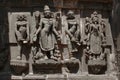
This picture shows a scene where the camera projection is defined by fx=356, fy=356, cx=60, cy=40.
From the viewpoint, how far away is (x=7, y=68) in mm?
7332

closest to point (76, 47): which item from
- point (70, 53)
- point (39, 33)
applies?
point (70, 53)

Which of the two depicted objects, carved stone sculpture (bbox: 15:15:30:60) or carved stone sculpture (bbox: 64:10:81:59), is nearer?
carved stone sculpture (bbox: 15:15:30:60)

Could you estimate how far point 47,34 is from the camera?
24.5ft

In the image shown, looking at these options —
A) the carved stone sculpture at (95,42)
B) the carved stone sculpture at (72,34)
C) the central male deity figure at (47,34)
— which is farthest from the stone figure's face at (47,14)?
the carved stone sculpture at (95,42)

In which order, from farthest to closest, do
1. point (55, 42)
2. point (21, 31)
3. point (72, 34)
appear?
point (72, 34) → point (55, 42) → point (21, 31)

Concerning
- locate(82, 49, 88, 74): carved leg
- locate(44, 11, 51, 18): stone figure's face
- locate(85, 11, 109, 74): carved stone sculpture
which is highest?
locate(44, 11, 51, 18): stone figure's face

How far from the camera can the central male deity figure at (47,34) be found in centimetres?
739

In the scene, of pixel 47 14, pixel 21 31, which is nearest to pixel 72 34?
pixel 47 14

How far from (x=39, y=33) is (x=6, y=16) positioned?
31.1 inches

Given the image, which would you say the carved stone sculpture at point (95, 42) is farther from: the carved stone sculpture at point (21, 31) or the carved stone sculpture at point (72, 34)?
the carved stone sculpture at point (21, 31)

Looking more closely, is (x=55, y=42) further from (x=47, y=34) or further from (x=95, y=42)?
(x=95, y=42)

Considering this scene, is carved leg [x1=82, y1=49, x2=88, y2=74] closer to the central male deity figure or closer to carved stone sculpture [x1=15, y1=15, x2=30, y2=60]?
the central male deity figure

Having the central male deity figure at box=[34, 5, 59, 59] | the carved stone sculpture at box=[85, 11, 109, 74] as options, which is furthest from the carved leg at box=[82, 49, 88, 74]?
the central male deity figure at box=[34, 5, 59, 59]

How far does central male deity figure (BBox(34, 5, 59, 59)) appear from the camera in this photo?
7391 mm
